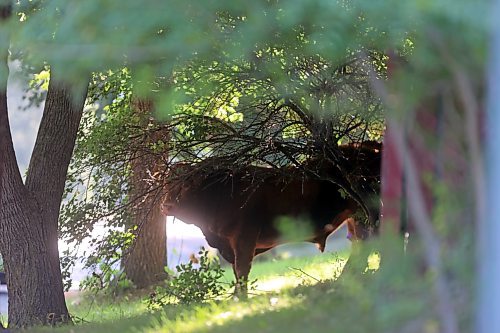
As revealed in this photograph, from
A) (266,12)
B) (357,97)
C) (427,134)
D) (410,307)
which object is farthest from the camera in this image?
(357,97)

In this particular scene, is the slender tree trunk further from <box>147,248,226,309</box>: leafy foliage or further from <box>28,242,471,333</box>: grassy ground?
<box>28,242,471,333</box>: grassy ground

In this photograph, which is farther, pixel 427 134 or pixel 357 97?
pixel 357 97

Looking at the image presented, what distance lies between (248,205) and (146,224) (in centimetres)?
250

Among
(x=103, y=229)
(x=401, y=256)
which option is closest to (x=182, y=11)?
(x=401, y=256)

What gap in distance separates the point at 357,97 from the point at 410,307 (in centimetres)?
580

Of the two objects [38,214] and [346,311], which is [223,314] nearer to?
[346,311]

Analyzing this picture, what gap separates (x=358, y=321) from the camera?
4.63m

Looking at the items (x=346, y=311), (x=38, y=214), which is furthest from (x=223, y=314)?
(x=38, y=214)

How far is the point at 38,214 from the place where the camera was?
349 inches

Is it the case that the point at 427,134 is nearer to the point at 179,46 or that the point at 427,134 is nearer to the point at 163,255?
the point at 179,46

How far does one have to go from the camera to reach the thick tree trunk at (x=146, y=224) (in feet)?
33.3

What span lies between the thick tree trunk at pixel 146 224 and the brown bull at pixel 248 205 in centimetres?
29

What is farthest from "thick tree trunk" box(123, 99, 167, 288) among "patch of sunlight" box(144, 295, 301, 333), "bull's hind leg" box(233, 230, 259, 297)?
"patch of sunlight" box(144, 295, 301, 333)

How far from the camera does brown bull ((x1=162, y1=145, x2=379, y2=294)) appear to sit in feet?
34.3
